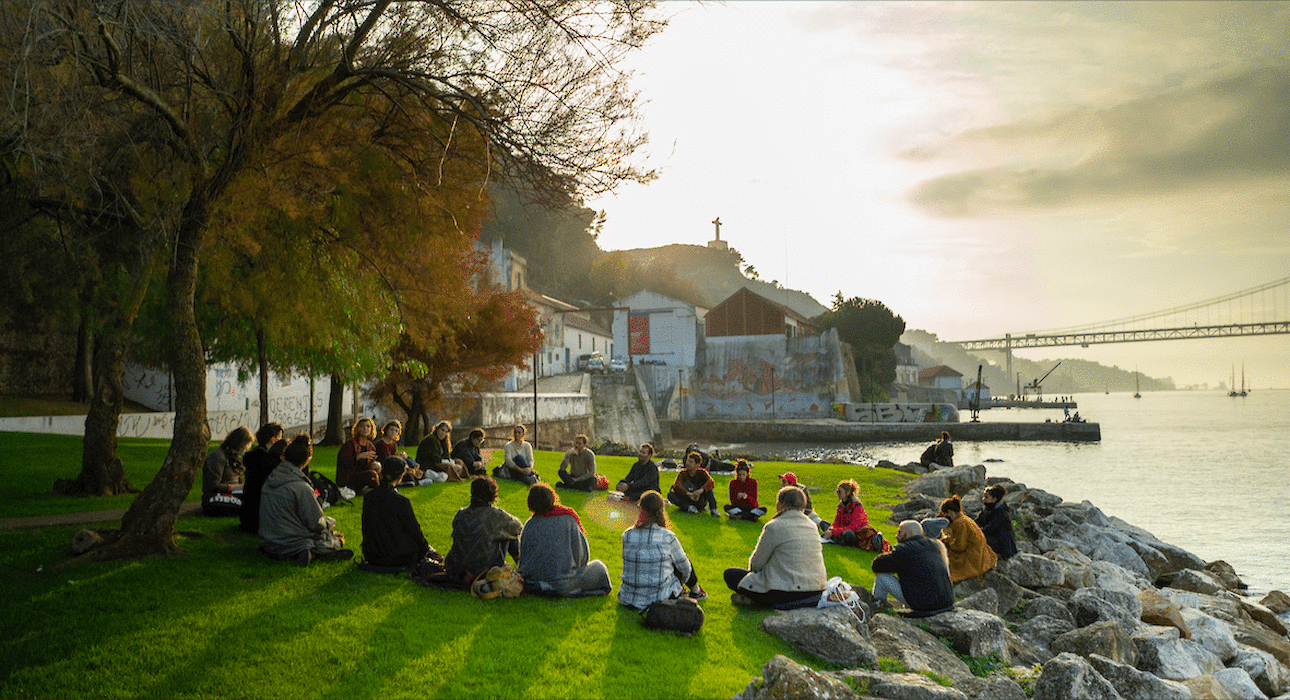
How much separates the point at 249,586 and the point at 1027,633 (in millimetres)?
9129

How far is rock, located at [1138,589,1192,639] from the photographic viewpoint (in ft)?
36.7

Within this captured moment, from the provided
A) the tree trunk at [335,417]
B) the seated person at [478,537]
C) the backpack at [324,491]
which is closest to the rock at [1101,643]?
the seated person at [478,537]

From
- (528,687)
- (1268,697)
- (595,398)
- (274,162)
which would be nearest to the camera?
(528,687)

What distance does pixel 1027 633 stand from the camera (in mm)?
9484

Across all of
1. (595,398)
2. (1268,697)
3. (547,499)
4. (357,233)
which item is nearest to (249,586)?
(547,499)

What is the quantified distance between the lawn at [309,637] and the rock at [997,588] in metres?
3.78

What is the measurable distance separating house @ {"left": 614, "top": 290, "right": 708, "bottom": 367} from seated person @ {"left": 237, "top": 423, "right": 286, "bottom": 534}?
211 feet

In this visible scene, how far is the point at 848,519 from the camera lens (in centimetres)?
1272

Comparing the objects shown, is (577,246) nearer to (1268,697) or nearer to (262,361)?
Answer: (262,361)

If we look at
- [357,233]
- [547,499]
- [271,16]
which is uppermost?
[271,16]

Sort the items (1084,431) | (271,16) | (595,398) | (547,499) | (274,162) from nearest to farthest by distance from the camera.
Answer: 1. (547,499)
2. (271,16)
3. (274,162)
4. (595,398)
5. (1084,431)

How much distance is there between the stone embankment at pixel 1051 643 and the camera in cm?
670

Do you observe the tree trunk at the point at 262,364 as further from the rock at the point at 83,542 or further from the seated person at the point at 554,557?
the seated person at the point at 554,557

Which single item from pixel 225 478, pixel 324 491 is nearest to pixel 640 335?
pixel 324 491
